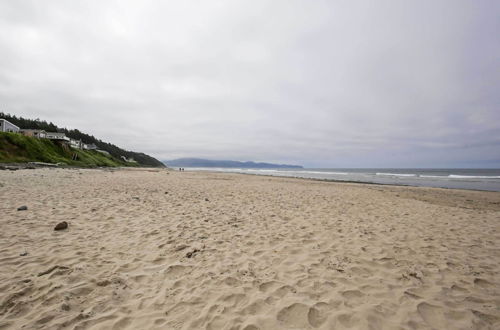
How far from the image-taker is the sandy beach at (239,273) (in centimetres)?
322

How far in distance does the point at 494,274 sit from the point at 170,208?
997cm

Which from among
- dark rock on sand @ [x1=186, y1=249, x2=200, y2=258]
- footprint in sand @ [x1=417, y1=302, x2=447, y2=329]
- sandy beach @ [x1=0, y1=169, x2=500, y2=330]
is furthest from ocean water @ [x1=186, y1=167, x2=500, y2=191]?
dark rock on sand @ [x1=186, y1=249, x2=200, y2=258]

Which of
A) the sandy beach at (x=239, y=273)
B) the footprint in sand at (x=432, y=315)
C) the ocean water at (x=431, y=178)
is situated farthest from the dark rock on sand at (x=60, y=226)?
the ocean water at (x=431, y=178)

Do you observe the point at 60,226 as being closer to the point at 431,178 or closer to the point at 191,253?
the point at 191,253

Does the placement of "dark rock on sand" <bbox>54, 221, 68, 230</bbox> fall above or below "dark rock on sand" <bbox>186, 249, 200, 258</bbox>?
above

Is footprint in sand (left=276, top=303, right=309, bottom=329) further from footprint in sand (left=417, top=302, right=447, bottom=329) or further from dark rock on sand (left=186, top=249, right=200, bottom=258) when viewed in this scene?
dark rock on sand (left=186, top=249, right=200, bottom=258)

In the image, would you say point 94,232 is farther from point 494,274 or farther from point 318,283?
point 494,274

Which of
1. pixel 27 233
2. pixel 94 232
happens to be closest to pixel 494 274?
pixel 94 232

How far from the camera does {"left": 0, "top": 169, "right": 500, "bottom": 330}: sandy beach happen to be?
3217mm

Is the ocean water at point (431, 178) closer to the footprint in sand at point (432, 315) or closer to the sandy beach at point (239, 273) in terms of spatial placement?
the sandy beach at point (239, 273)

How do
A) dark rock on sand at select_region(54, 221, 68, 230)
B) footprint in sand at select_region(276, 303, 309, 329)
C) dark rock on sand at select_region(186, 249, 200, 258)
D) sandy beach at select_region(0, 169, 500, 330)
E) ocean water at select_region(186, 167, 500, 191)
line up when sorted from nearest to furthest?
footprint in sand at select_region(276, 303, 309, 329), sandy beach at select_region(0, 169, 500, 330), dark rock on sand at select_region(186, 249, 200, 258), dark rock on sand at select_region(54, 221, 68, 230), ocean water at select_region(186, 167, 500, 191)

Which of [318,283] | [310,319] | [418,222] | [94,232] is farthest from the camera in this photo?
[418,222]

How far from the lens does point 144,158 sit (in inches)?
6708

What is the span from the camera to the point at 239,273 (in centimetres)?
445
